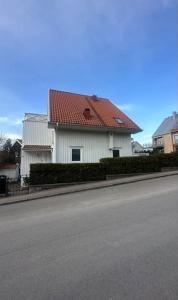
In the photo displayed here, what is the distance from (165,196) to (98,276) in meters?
6.81

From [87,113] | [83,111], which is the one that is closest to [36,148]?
[83,111]

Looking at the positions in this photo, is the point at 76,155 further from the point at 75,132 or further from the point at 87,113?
the point at 87,113

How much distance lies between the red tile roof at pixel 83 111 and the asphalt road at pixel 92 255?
41.9ft

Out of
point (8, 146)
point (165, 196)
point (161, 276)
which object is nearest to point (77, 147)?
point (165, 196)

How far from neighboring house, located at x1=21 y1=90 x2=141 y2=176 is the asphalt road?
1203 cm

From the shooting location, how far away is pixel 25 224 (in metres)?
7.08

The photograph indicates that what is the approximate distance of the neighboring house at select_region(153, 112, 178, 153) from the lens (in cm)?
5526

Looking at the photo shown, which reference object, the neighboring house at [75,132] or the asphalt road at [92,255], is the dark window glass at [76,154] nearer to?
the neighboring house at [75,132]

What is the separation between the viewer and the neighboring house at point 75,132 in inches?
778

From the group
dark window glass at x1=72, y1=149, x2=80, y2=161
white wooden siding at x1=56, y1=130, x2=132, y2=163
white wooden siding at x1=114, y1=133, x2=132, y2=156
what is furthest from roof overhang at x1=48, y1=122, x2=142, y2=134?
dark window glass at x1=72, y1=149, x2=80, y2=161

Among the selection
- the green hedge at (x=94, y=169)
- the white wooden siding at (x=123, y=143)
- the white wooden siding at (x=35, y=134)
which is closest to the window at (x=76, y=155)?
the green hedge at (x=94, y=169)

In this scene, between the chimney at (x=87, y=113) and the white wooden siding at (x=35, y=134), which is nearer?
the chimney at (x=87, y=113)

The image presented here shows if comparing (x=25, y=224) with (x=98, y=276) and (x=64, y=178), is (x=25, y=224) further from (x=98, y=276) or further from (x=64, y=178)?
(x=64, y=178)

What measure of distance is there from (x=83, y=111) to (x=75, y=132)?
8.98ft
